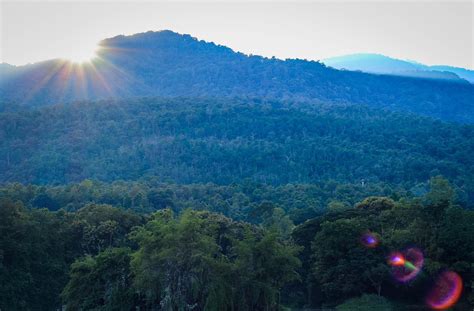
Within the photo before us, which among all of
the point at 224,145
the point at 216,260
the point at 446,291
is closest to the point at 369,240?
the point at 446,291

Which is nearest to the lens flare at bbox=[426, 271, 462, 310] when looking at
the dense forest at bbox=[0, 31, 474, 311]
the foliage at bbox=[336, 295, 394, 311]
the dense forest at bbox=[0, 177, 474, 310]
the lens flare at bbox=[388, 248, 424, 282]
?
the dense forest at bbox=[0, 31, 474, 311]

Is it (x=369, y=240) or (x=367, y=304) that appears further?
(x=369, y=240)

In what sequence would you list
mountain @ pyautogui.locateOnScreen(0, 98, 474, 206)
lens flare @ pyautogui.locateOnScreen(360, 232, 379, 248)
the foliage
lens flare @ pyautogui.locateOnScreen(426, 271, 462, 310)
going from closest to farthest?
lens flare @ pyautogui.locateOnScreen(426, 271, 462, 310)
the foliage
lens flare @ pyautogui.locateOnScreen(360, 232, 379, 248)
mountain @ pyautogui.locateOnScreen(0, 98, 474, 206)

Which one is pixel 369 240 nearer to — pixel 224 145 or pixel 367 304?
pixel 367 304

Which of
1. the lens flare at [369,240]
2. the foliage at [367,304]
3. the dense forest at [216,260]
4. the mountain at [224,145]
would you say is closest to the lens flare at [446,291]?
the dense forest at [216,260]

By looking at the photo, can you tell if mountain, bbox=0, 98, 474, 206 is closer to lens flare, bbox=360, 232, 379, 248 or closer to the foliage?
lens flare, bbox=360, 232, 379, 248

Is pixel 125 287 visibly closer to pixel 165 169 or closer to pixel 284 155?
pixel 165 169

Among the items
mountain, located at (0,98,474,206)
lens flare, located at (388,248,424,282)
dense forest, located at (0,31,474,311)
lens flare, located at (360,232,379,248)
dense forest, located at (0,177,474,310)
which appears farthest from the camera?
mountain, located at (0,98,474,206)
